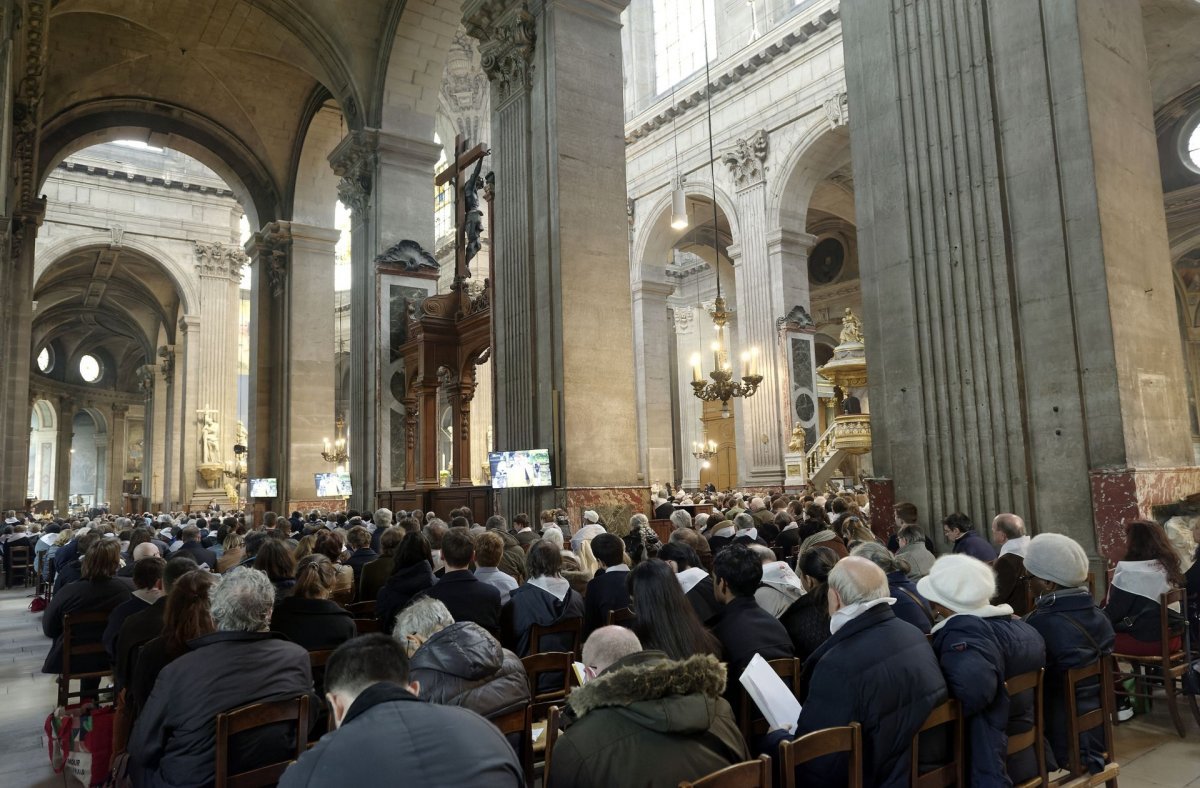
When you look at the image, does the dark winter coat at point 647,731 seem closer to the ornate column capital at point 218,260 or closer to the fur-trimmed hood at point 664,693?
the fur-trimmed hood at point 664,693

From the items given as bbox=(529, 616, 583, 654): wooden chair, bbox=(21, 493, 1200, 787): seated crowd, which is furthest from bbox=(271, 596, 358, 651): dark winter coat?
bbox=(529, 616, 583, 654): wooden chair

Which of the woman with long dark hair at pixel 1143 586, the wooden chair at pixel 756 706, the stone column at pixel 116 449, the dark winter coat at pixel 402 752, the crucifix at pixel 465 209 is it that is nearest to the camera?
the dark winter coat at pixel 402 752

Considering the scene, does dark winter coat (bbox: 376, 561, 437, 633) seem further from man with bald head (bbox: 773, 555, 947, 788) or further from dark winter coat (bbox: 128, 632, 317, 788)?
man with bald head (bbox: 773, 555, 947, 788)

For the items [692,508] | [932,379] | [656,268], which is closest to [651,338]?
[656,268]

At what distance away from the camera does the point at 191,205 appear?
89.6 feet

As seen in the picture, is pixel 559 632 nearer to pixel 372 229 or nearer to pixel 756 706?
pixel 756 706

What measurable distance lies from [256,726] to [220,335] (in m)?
26.7

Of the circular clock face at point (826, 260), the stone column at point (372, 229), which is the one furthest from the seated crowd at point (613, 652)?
the circular clock face at point (826, 260)

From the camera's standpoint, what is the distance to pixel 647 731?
6.05 feet

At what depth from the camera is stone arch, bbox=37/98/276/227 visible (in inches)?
682

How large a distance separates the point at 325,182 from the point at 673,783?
63.2 feet

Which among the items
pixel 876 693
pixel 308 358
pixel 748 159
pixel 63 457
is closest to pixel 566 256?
pixel 876 693

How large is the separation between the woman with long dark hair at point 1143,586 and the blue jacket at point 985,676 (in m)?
2.01

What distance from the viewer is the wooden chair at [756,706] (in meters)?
2.89
